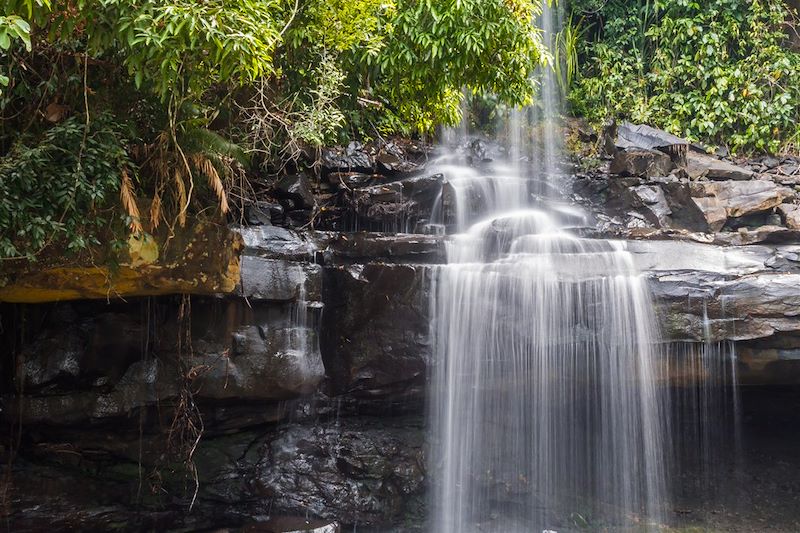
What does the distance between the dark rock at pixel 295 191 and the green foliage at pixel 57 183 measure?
132 inches

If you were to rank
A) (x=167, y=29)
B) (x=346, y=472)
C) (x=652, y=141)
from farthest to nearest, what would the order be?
(x=652, y=141)
(x=346, y=472)
(x=167, y=29)

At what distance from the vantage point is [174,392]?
6809mm

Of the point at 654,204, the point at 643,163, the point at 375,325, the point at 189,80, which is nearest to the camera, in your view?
the point at 189,80

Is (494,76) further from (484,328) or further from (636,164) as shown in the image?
(636,164)

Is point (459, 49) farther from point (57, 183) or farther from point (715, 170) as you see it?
point (715, 170)

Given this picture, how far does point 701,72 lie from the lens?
13.0m

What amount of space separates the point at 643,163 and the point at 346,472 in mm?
7088

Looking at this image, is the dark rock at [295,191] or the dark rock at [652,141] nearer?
the dark rock at [295,191]

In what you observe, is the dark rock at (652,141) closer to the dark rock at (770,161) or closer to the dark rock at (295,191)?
the dark rock at (770,161)

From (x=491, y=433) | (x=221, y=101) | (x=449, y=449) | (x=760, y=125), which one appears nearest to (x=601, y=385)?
(x=491, y=433)

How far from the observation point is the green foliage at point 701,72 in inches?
489

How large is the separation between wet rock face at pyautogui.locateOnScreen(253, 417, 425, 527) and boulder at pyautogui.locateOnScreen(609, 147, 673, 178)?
5.92m

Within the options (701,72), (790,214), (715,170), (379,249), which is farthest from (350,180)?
(701,72)

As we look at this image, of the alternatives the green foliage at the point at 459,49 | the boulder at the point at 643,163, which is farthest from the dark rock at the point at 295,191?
the boulder at the point at 643,163
